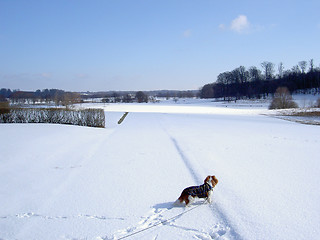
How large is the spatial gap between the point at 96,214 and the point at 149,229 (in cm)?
115

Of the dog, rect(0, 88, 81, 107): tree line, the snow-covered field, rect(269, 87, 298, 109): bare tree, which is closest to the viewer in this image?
the snow-covered field

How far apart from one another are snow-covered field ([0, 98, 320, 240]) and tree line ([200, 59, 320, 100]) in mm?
78498

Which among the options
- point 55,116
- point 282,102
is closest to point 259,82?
point 282,102

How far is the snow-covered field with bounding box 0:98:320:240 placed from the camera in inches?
141

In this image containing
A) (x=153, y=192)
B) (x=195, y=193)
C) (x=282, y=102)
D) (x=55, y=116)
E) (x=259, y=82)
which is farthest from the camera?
(x=259, y=82)

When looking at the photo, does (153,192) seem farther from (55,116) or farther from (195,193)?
(55,116)

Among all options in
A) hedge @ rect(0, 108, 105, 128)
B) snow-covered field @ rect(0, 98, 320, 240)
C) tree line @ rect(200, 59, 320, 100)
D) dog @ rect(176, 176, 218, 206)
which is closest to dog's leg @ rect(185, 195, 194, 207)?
dog @ rect(176, 176, 218, 206)

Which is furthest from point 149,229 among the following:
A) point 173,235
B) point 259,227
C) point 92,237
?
point 259,227

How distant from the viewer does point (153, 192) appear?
5.01 metres

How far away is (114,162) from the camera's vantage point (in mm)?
7480

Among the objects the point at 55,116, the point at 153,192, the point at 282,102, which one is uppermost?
the point at 55,116

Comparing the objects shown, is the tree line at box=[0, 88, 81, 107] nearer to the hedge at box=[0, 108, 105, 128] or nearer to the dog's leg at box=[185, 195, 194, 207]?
the hedge at box=[0, 108, 105, 128]

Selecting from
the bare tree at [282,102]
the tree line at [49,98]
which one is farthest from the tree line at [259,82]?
the tree line at [49,98]

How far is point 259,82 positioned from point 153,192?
94759mm
